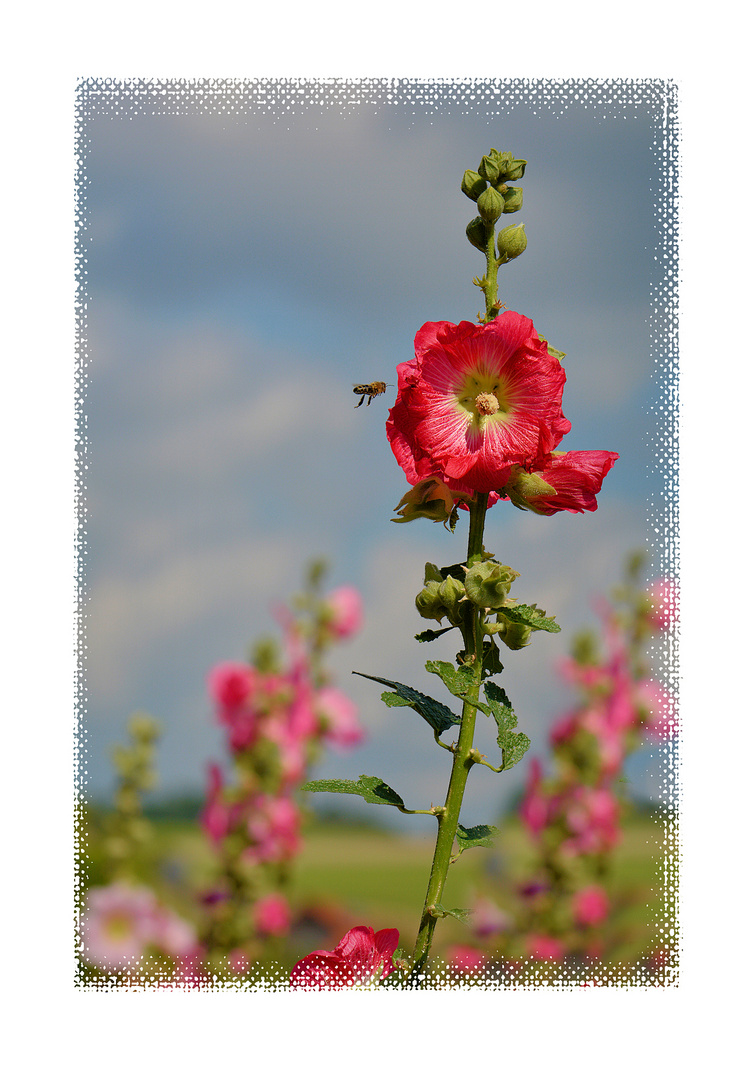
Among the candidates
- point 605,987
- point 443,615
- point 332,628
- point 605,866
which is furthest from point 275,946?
point 443,615

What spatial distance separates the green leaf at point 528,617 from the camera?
0.83m

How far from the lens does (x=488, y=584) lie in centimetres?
81

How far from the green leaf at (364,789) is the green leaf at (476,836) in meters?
0.06

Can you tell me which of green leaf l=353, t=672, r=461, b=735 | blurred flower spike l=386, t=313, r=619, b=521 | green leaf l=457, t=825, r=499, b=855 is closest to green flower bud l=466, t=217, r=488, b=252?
blurred flower spike l=386, t=313, r=619, b=521

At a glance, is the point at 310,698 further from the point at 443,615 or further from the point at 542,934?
the point at 443,615

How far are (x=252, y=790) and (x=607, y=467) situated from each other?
1.69 meters

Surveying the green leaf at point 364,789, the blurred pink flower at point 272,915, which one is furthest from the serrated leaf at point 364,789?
the blurred pink flower at point 272,915

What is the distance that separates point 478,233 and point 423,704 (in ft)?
1.58

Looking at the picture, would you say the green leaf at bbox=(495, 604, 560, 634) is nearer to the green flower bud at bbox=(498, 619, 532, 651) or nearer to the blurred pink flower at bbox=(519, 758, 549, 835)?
the green flower bud at bbox=(498, 619, 532, 651)

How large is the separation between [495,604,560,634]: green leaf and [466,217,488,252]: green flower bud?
1.22 ft

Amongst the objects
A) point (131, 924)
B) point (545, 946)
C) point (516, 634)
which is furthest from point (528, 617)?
point (545, 946)

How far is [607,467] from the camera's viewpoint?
897 millimetres

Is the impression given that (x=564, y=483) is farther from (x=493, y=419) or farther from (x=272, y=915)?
(x=272, y=915)

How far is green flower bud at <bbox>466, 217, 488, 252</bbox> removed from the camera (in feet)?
3.05
